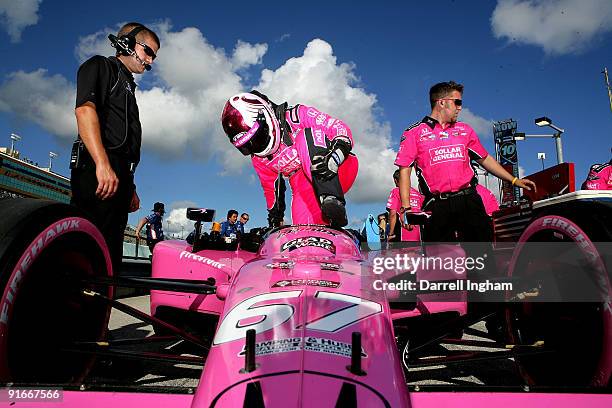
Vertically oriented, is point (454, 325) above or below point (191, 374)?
above

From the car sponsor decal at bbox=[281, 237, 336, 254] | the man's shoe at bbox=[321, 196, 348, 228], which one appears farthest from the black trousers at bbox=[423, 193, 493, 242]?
the car sponsor decal at bbox=[281, 237, 336, 254]

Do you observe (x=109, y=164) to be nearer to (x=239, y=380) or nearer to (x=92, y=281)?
(x=92, y=281)

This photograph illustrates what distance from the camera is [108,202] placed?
9.71 ft

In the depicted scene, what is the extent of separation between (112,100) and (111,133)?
0.80 ft

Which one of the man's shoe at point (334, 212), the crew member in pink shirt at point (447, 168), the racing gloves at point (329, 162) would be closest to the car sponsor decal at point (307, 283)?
the man's shoe at point (334, 212)

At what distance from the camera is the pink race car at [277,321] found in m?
1.32

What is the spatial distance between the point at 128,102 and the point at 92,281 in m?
1.50

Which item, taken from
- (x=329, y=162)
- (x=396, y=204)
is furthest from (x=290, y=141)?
(x=396, y=204)

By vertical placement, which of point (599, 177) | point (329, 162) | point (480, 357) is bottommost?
point (480, 357)

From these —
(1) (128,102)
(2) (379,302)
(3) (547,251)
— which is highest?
(1) (128,102)

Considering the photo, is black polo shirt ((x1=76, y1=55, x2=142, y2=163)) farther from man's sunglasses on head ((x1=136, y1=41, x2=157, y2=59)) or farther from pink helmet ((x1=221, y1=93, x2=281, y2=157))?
pink helmet ((x1=221, y1=93, x2=281, y2=157))

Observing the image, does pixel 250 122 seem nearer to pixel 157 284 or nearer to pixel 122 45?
pixel 122 45

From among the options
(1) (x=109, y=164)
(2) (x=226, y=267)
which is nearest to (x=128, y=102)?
(1) (x=109, y=164)

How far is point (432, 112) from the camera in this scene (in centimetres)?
422
